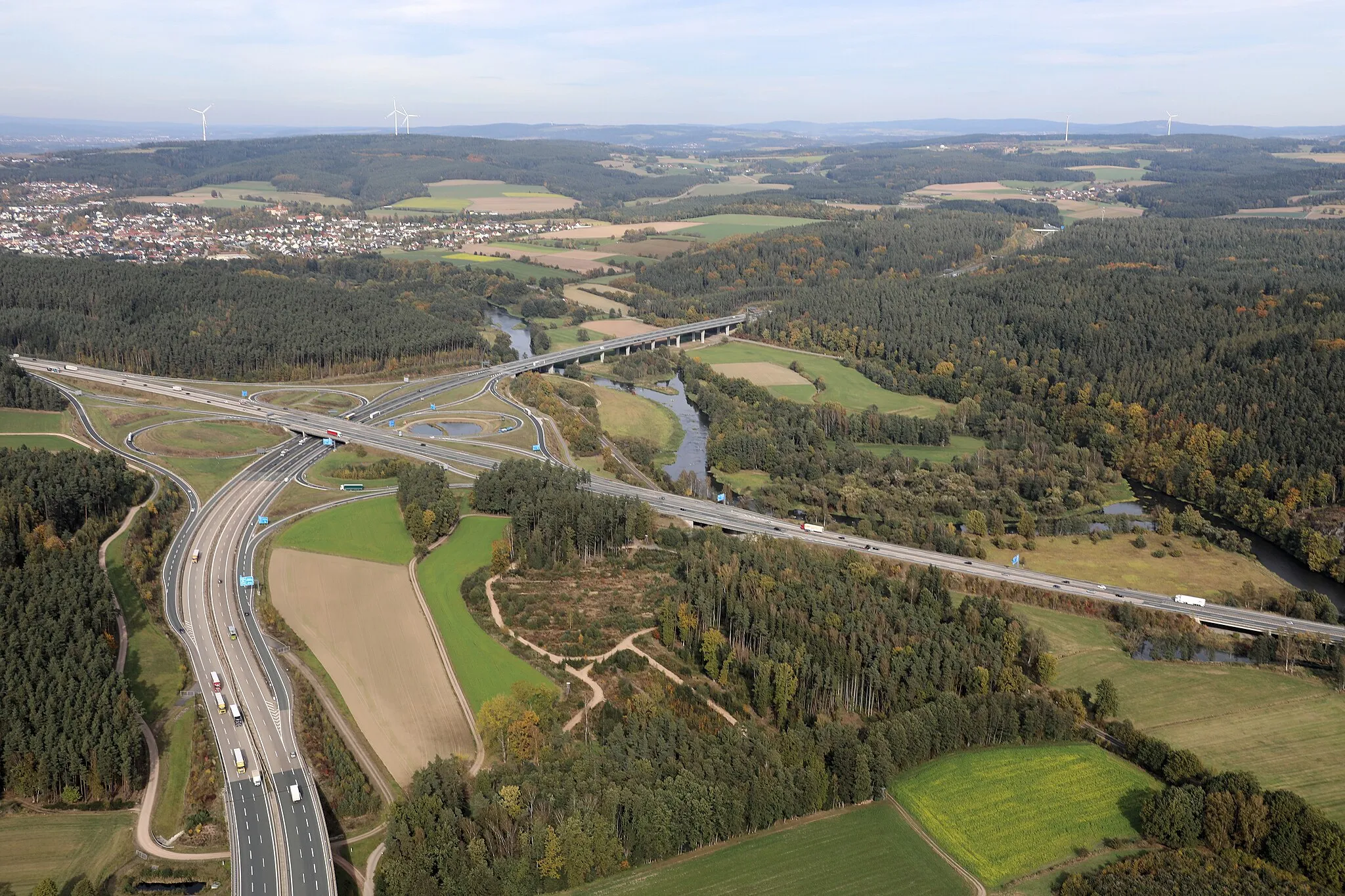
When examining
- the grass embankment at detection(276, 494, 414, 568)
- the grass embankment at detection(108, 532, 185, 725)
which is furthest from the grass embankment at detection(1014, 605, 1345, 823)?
the grass embankment at detection(108, 532, 185, 725)

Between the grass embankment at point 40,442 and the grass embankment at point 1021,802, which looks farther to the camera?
the grass embankment at point 40,442

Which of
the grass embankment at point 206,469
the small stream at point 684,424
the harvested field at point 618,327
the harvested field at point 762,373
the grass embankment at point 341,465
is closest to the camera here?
the grass embankment at point 206,469

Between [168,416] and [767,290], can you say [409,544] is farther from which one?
[767,290]

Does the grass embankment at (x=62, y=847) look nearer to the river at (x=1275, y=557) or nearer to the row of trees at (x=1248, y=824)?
the row of trees at (x=1248, y=824)

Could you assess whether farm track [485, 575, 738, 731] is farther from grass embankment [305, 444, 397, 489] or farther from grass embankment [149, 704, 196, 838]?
grass embankment [305, 444, 397, 489]

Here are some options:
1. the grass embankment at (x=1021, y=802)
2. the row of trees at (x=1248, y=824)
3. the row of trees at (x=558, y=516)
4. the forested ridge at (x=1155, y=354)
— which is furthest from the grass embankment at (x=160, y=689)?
the forested ridge at (x=1155, y=354)

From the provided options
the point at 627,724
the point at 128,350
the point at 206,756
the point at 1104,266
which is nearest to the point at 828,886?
the point at 627,724
